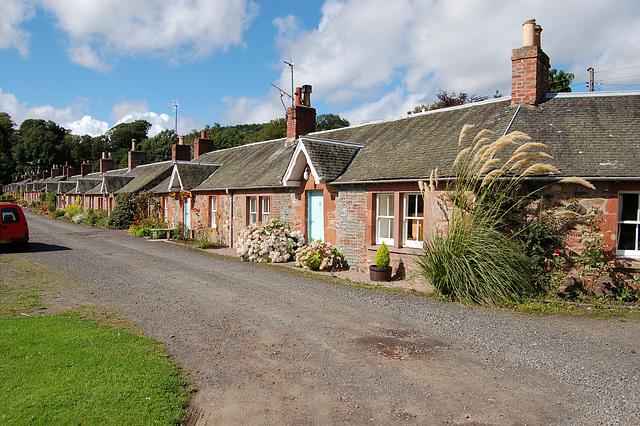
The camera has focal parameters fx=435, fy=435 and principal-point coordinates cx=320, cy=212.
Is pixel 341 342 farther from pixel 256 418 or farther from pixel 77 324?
pixel 77 324

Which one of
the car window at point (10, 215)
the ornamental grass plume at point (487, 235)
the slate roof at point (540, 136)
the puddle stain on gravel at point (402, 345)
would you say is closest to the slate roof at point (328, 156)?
the slate roof at point (540, 136)

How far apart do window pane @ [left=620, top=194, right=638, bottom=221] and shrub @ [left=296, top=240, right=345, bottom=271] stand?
7597mm

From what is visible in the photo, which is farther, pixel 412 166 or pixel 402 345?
pixel 412 166

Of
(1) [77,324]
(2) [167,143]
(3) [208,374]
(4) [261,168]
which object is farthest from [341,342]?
(2) [167,143]

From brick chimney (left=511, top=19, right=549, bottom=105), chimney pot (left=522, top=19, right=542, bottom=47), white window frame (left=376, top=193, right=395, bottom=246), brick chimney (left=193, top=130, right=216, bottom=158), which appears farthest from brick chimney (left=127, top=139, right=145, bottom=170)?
chimney pot (left=522, top=19, right=542, bottom=47)

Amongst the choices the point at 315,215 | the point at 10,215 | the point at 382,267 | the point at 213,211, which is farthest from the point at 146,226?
the point at 382,267

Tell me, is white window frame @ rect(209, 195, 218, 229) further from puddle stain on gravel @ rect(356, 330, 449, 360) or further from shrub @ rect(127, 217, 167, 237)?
puddle stain on gravel @ rect(356, 330, 449, 360)

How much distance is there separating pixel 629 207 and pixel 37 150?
9458cm

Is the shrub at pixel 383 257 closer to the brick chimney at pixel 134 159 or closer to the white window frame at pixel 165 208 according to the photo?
the white window frame at pixel 165 208

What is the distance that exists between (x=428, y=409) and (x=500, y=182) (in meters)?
6.88

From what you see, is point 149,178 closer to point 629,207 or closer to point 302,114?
point 302,114

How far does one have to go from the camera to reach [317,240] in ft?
48.2

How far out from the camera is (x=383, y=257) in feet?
39.1

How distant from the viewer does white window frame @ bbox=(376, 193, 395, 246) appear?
42.8ft
